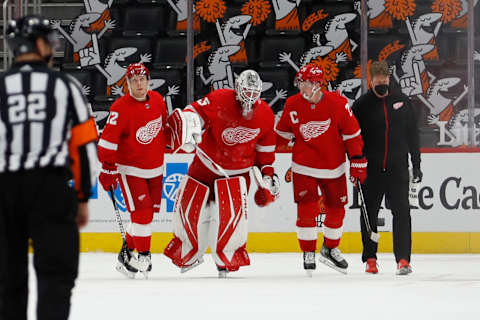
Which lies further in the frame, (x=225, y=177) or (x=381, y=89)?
(x=381, y=89)

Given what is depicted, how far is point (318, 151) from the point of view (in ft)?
20.7

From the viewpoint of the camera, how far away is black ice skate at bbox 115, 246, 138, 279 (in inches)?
244

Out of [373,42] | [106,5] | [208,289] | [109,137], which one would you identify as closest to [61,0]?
[106,5]

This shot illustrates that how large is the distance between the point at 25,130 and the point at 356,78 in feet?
19.0

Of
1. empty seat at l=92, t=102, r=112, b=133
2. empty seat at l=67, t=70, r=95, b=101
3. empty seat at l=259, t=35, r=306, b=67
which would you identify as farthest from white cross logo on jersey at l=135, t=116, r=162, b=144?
empty seat at l=259, t=35, r=306, b=67

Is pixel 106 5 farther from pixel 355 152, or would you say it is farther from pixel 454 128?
pixel 355 152

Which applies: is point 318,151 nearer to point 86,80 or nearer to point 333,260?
point 333,260

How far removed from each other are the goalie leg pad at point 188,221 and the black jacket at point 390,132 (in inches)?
44.3

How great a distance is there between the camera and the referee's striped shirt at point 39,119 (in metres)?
2.95

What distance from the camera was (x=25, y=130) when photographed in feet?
9.68

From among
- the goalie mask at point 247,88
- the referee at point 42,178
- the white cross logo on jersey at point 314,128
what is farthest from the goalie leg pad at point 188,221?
the referee at point 42,178

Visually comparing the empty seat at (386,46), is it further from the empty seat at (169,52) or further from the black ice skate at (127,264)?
the black ice skate at (127,264)

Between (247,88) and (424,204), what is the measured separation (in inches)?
107

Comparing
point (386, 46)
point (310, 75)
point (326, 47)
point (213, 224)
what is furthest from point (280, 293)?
point (326, 47)
